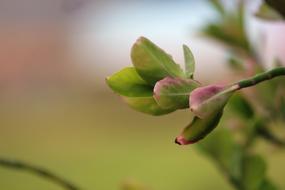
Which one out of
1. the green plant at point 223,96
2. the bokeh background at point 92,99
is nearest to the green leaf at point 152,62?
the green plant at point 223,96

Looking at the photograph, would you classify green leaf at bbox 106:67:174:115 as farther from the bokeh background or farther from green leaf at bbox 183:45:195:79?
the bokeh background

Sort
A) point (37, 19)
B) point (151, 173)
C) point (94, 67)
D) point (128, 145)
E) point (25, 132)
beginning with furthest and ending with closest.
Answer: point (37, 19), point (94, 67), point (25, 132), point (128, 145), point (151, 173)

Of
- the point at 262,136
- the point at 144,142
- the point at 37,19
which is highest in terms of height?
the point at 262,136

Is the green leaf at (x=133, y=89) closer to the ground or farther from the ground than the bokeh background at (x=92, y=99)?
farther from the ground

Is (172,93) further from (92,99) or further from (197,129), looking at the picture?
(92,99)

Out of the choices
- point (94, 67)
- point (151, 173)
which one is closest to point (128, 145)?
point (151, 173)

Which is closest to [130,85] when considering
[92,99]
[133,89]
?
[133,89]

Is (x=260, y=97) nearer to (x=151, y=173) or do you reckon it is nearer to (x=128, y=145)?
(x=151, y=173)

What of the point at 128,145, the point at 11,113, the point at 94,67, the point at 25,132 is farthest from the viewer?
the point at 94,67

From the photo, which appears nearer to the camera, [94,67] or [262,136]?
[262,136]

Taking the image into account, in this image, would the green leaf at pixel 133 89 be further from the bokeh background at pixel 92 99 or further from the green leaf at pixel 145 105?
the bokeh background at pixel 92 99
